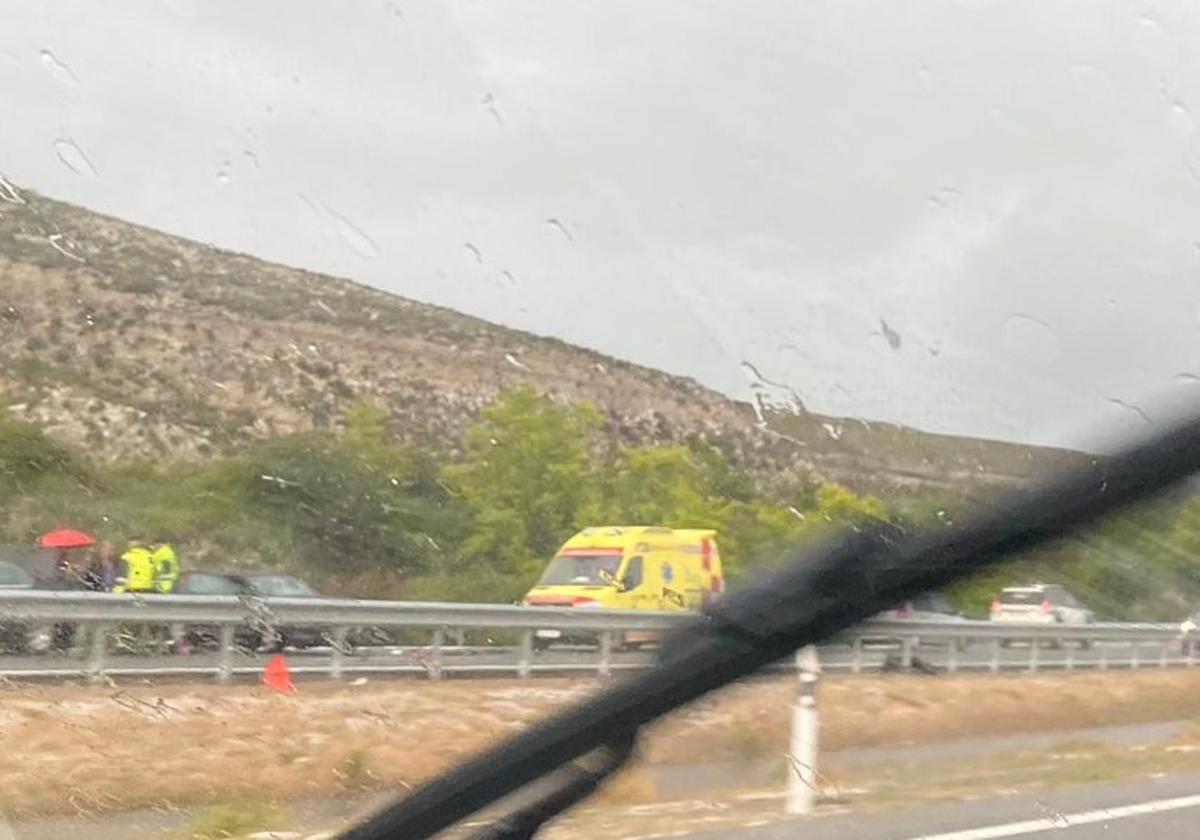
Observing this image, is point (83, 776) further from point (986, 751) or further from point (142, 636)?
point (986, 751)

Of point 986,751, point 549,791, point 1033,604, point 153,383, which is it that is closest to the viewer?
point 549,791

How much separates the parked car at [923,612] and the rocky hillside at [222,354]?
2.26 metres


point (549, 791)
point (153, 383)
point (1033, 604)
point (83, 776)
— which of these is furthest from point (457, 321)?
point (549, 791)

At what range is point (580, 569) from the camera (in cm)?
542

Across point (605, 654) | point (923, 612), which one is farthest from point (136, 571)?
point (923, 612)

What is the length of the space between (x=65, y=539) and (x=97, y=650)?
2.12 ft

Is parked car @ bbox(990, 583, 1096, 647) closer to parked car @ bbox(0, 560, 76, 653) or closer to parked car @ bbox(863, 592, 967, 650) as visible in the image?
parked car @ bbox(863, 592, 967, 650)

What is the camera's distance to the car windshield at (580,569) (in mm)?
5102

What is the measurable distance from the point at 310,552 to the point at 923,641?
8.57ft

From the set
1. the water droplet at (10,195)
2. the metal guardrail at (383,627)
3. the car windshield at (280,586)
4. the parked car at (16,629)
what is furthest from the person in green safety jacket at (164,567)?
the water droplet at (10,195)

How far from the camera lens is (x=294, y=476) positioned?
238 inches

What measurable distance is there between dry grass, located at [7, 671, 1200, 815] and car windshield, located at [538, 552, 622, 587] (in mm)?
444

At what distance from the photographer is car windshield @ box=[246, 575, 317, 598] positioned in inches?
226

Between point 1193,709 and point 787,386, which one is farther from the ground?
point 787,386
